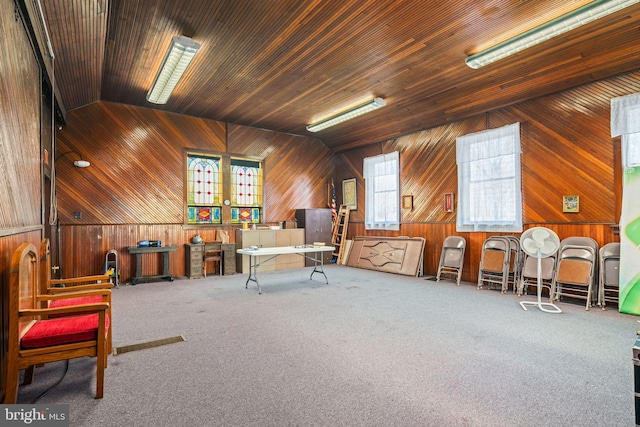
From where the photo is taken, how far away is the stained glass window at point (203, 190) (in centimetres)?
837

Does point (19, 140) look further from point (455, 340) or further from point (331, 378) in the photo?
point (455, 340)

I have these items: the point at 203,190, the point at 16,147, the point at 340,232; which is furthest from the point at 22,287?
the point at 340,232

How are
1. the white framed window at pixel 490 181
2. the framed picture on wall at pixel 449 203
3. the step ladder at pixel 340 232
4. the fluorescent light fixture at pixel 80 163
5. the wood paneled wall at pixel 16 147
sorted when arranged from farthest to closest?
the step ladder at pixel 340 232 < the framed picture on wall at pixel 449 203 < the fluorescent light fixture at pixel 80 163 < the white framed window at pixel 490 181 < the wood paneled wall at pixel 16 147

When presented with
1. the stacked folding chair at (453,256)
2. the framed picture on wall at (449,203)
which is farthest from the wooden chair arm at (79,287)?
the framed picture on wall at (449,203)

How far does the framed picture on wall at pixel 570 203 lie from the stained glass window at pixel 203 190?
736cm

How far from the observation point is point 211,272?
8.37 metres

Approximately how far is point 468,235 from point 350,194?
12.9 ft

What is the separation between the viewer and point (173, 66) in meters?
5.20

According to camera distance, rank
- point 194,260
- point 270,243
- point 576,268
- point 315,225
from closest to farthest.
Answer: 1. point 576,268
2. point 194,260
3. point 270,243
4. point 315,225

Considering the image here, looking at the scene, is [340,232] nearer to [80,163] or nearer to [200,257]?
[200,257]

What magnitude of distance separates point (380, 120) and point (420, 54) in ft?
10.2

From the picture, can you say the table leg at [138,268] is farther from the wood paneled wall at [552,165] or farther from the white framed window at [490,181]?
the white framed window at [490,181]

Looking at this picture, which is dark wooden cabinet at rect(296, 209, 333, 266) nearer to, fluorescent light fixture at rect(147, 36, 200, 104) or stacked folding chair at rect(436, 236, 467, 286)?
stacked folding chair at rect(436, 236, 467, 286)

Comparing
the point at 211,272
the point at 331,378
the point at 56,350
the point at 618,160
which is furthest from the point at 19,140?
the point at 618,160
